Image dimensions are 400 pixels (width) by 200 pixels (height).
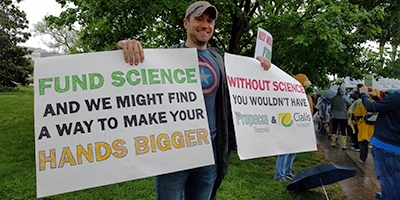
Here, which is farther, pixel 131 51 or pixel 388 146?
pixel 388 146

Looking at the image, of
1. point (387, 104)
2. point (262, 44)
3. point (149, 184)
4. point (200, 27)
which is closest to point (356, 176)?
point (387, 104)

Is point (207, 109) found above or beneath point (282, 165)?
above

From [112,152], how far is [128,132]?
5.5 inches

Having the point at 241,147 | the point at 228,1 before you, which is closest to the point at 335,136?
the point at 228,1

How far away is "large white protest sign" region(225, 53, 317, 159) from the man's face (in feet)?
1.03

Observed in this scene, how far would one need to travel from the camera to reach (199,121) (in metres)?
1.96

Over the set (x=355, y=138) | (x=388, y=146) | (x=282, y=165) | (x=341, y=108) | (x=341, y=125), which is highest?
(x=388, y=146)

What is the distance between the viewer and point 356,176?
19.0ft

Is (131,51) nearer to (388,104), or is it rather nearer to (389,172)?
(388,104)

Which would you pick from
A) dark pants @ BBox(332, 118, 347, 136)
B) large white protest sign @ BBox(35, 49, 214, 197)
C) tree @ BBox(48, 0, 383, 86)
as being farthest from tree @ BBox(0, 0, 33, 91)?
large white protest sign @ BBox(35, 49, 214, 197)

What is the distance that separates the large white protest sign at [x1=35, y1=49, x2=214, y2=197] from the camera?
5.40 ft

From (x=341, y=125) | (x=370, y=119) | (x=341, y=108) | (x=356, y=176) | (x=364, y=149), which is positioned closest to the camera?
(x=356, y=176)

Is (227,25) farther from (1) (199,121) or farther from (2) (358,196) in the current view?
(1) (199,121)

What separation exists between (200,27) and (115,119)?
76 cm
